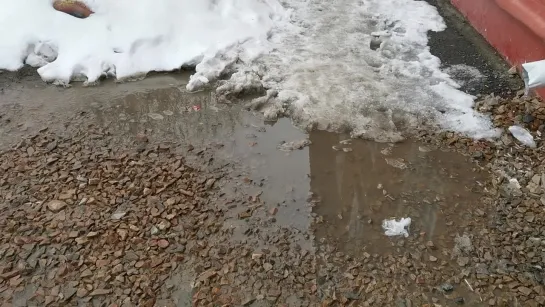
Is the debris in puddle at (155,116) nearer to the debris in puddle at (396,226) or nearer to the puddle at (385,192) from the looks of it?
the puddle at (385,192)

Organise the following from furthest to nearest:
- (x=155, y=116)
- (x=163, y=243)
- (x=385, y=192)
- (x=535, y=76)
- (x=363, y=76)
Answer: (x=363, y=76)
(x=155, y=116)
(x=535, y=76)
(x=385, y=192)
(x=163, y=243)

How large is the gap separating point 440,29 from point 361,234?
12.7ft

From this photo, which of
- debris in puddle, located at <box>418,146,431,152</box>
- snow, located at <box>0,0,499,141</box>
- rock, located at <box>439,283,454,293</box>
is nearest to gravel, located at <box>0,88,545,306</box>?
rock, located at <box>439,283,454,293</box>

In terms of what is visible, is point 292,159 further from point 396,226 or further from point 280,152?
point 396,226

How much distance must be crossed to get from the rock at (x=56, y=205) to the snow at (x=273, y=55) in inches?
73.8

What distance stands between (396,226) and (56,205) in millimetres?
2461

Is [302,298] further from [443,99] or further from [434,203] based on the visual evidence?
[443,99]

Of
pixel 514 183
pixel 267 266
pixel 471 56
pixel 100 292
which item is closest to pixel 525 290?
pixel 514 183

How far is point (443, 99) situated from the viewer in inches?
186

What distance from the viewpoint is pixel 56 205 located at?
344 centimetres

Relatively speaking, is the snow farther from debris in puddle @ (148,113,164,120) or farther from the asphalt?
debris in puddle @ (148,113,164,120)

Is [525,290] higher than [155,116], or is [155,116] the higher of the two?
[525,290]

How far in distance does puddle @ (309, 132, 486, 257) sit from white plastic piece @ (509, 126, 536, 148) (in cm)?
63

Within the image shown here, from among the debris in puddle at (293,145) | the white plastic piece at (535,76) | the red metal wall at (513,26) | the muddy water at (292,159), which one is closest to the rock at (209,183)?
the muddy water at (292,159)
